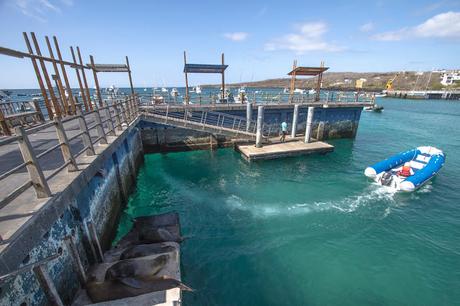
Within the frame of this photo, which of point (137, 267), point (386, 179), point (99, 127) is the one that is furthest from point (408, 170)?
point (99, 127)

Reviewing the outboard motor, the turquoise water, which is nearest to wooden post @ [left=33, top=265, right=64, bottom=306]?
the turquoise water

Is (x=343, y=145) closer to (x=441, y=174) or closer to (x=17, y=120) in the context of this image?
(x=441, y=174)

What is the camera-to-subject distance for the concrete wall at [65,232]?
328 cm

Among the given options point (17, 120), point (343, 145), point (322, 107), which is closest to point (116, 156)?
point (17, 120)

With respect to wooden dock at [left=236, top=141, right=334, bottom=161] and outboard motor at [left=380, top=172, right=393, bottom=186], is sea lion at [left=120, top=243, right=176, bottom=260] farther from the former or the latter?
outboard motor at [left=380, top=172, right=393, bottom=186]

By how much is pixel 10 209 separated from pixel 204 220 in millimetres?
6830

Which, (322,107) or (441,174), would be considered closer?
(441,174)

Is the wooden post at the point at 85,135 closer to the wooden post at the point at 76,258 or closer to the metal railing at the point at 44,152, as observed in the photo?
the metal railing at the point at 44,152

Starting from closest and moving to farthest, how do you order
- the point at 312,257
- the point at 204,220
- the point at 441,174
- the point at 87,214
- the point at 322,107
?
the point at 87,214 → the point at 312,257 → the point at 204,220 → the point at 441,174 → the point at 322,107

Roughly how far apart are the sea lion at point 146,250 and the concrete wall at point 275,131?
42.2 feet

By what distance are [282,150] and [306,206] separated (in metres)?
6.79

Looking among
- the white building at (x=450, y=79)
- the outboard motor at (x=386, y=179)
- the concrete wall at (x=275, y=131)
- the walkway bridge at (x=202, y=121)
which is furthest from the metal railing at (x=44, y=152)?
the white building at (x=450, y=79)

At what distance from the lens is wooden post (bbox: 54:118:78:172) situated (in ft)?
13.8

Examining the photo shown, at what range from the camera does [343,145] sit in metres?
21.2
